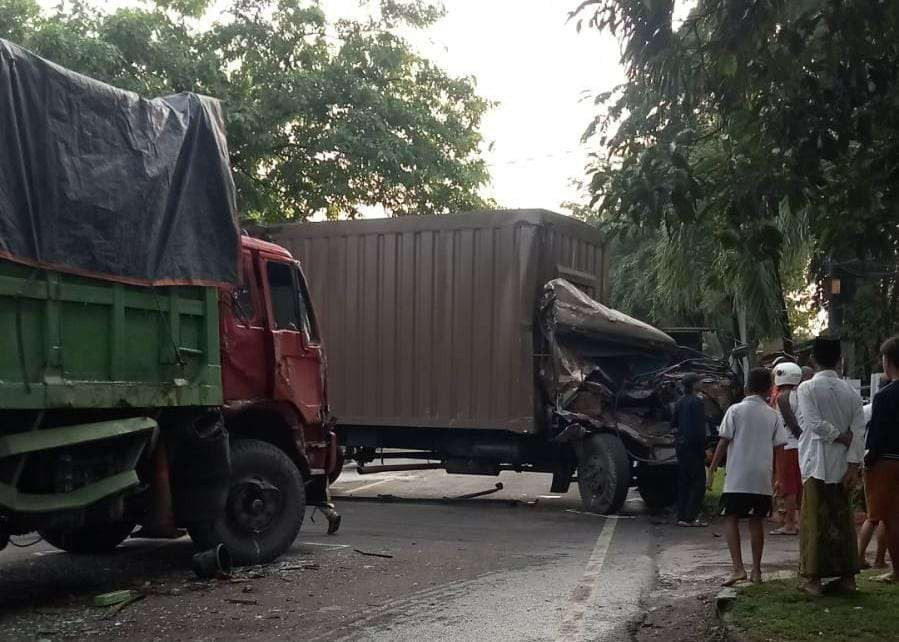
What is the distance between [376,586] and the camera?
797cm

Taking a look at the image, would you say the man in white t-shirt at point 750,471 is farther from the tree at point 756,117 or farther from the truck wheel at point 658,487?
the truck wheel at point 658,487

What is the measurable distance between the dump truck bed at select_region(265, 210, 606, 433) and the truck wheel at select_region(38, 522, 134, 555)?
5.23m

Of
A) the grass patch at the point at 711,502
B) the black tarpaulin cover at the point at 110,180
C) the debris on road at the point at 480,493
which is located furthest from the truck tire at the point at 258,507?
the debris on road at the point at 480,493

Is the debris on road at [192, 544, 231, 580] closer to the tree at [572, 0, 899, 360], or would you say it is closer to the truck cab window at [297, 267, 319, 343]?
the truck cab window at [297, 267, 319, 343]

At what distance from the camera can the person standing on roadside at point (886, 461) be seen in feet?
24.1

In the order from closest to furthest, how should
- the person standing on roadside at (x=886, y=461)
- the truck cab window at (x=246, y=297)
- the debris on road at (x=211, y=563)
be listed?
the person standing on roadside at (x=886, y=461)
the debris on road at (x=211, y=563)
the truck cab window at (x=246, y=297)

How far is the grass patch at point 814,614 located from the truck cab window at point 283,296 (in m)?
4.43

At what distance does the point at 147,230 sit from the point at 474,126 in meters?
13.3

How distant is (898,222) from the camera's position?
8.19 meters

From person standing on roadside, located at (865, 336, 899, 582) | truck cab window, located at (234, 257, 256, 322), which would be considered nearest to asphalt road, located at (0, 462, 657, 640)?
person standing on roadside, located at (865, 336, 899, 582)

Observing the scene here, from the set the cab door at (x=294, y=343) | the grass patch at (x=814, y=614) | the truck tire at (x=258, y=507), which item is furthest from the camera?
the cab door at (x=294, y=343)

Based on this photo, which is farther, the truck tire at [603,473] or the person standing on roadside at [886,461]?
the truck tire at [603,473]

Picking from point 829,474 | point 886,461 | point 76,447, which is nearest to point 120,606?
point 76,447

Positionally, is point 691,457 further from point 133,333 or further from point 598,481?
point 133,333
